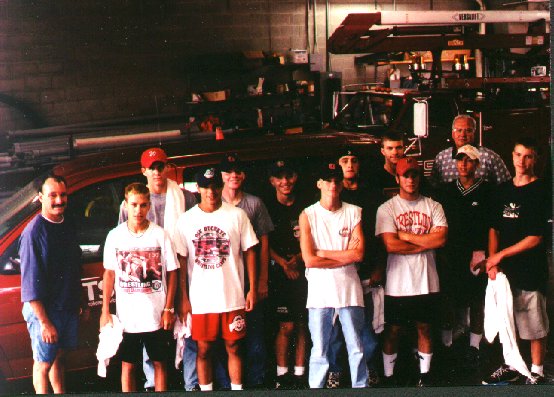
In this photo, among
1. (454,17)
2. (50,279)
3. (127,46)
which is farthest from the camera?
(454,17)

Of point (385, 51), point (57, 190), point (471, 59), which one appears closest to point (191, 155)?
point (57, 190)

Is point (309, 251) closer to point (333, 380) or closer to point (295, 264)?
point (295, 264)

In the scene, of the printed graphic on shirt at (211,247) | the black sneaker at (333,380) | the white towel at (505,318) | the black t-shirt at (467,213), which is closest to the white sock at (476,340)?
the white towel at (505,318)

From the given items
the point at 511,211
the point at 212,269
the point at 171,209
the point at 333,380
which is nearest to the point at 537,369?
the point at 511,211

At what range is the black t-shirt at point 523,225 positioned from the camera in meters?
4.67

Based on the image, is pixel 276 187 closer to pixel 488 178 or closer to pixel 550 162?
pixel 488 178

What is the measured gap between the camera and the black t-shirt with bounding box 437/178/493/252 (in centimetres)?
477

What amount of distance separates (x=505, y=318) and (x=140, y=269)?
258 cm

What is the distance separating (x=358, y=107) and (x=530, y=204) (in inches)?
57.6

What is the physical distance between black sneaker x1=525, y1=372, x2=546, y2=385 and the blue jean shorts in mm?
3185

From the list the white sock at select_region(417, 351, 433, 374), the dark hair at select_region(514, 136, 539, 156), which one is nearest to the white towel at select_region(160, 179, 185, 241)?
the white sock at select_region(417, 351, 433, 374)

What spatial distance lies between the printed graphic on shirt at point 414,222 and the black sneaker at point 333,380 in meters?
1.13

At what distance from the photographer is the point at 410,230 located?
471cm

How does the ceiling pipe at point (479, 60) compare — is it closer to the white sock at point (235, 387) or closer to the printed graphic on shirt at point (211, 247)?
the printed graphic on shirt at point (211, 247)
